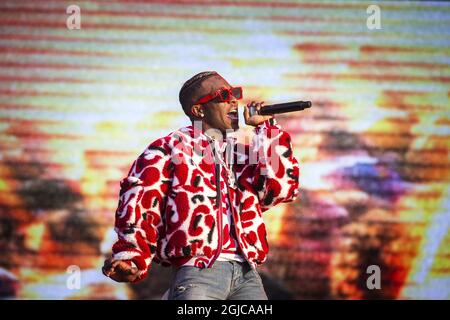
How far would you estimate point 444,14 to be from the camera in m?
5.93

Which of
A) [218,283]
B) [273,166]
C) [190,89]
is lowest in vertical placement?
[218,283]

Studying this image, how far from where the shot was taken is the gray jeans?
3.18m

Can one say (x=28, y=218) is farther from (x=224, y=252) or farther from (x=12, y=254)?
(x=224, y=252)

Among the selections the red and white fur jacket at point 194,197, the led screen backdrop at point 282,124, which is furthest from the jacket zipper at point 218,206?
the led screen backdrop at point 282,124

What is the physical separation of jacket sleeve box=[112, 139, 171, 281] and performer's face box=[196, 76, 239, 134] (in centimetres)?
28

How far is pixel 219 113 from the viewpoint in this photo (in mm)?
3635

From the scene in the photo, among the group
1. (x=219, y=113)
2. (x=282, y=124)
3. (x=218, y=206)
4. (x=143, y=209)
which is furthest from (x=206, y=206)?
(x=282, y=124)

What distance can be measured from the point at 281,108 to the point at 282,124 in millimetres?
2436

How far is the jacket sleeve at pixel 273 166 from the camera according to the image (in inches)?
135

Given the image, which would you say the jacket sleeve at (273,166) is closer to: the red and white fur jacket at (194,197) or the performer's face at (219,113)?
the red and white fur jacket at (194,197)

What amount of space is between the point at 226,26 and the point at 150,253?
2.92 meters

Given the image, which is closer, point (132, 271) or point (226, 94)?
point (132, 271)

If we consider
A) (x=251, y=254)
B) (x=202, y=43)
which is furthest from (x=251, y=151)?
(x=202, y=43)

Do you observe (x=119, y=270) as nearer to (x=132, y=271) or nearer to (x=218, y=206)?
(x=132, y=271)
